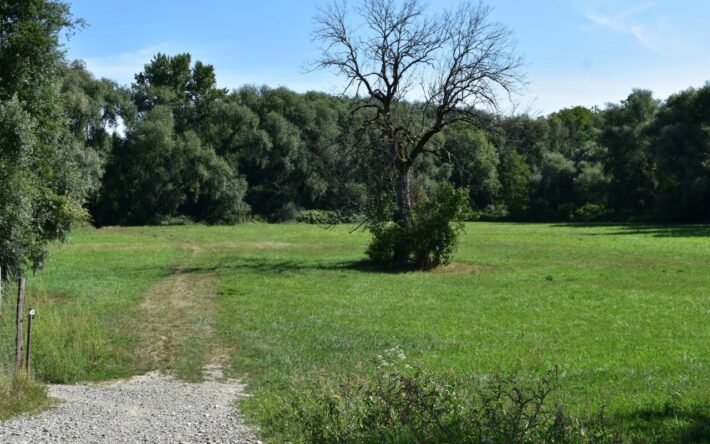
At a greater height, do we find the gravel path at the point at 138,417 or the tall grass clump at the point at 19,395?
the tall grass clump at the point at 19,395

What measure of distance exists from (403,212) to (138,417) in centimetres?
2445

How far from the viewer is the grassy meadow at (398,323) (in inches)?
424

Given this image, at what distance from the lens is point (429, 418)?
7.10 meters

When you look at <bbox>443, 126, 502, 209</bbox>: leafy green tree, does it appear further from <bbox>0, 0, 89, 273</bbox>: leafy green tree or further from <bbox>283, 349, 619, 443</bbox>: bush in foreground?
<bbox>283, 349, 619, 443</bbox>: bush in foreground

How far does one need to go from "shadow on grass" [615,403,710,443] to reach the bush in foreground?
0.58 m

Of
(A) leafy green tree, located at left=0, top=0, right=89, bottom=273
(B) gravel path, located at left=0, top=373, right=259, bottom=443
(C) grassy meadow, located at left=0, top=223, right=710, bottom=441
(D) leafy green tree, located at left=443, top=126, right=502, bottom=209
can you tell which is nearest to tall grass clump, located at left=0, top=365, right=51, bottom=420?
(B) gravel path, located at left=0, top=373, right=259, bottom=443

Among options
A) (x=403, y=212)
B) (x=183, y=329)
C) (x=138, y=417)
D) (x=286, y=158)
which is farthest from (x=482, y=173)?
(x=138, y=417)

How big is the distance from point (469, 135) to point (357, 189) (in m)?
33.1

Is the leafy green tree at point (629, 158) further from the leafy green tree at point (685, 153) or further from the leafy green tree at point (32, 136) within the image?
the leafy green tree at point (32, 136)

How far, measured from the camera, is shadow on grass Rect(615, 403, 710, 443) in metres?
7.50

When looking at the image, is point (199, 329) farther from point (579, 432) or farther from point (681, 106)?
point (681, 106)

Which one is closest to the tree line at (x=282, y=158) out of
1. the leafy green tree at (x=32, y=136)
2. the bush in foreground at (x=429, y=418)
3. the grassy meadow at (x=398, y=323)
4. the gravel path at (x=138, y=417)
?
the grassy meadow at (x=398, y=323)

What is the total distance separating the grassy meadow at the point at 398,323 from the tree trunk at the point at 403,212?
238 cm

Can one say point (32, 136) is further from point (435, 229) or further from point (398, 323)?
point (435, 229)
